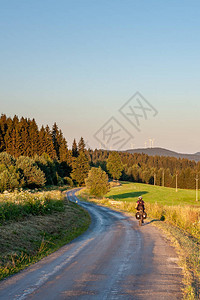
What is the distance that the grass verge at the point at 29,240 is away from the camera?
10.1 meters

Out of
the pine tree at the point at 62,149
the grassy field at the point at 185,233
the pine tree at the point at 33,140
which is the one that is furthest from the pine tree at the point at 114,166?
the grassy field at the point at 185,233

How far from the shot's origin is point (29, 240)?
13.3m

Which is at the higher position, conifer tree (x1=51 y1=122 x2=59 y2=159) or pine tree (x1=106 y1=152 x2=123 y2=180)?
conifer tree (x1=51 y1=122 x2=59 y2=159)

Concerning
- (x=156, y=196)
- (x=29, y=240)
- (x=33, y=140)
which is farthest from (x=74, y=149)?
(x=29, y=240)

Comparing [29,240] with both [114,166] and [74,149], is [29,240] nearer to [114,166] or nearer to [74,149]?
[114,166]

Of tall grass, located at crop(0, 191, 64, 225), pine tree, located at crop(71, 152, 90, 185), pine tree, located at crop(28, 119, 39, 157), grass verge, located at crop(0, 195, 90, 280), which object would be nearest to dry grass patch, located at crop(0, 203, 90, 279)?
grass verge, located at crop(0, 195, 90, 280)

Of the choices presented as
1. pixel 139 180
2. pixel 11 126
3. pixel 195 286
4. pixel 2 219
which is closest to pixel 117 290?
pixel 195 286

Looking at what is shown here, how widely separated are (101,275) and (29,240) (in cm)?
569

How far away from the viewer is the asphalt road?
6945 millimetres

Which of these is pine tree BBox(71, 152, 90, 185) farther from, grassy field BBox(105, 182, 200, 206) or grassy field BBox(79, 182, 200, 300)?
grassy field BBox(79, 182, 200, 300)

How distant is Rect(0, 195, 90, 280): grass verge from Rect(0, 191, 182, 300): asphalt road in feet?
1.90

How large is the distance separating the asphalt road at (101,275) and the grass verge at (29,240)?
0.58m

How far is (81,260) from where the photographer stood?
34.4 ft

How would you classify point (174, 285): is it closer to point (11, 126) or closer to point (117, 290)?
point (117, 290)
